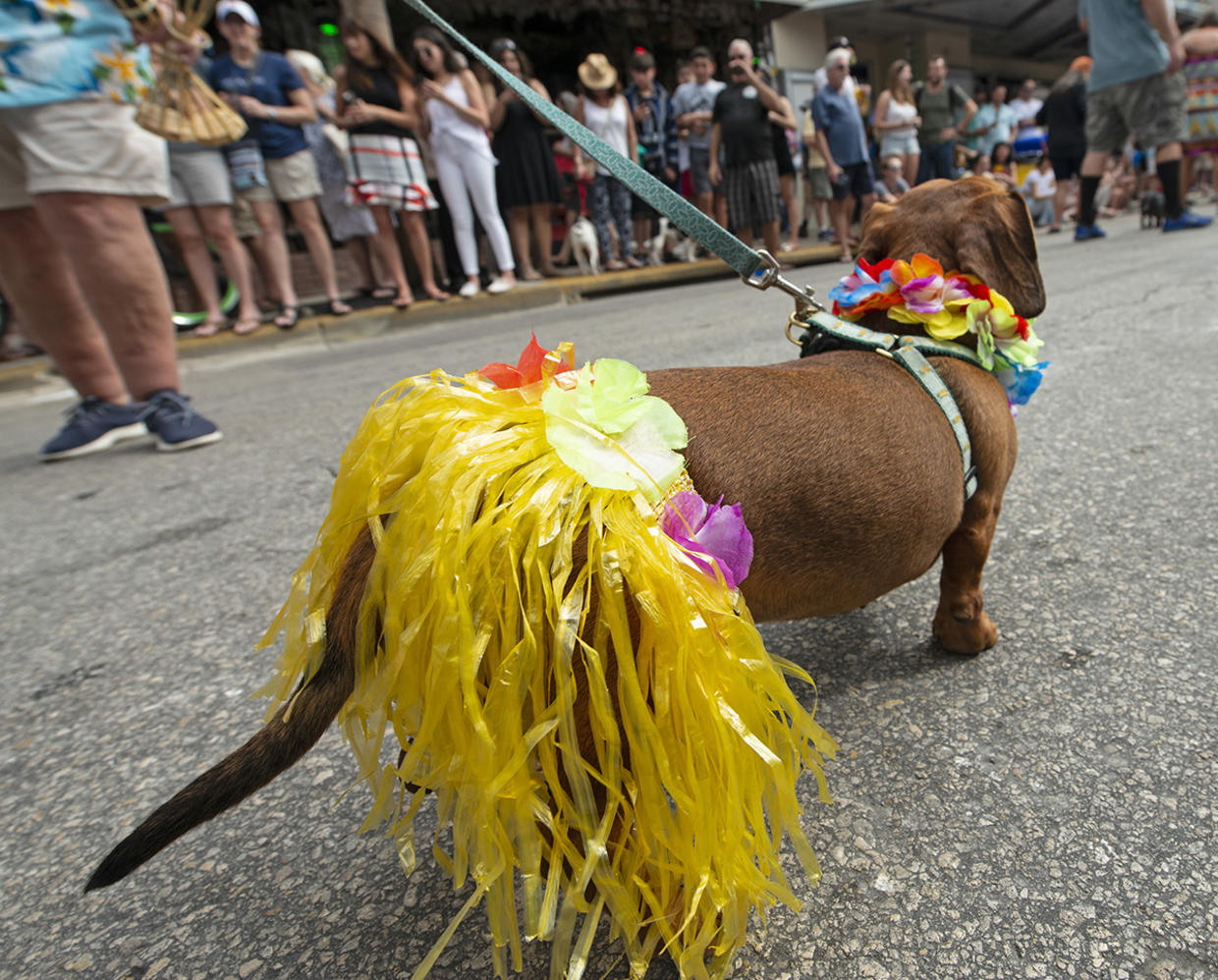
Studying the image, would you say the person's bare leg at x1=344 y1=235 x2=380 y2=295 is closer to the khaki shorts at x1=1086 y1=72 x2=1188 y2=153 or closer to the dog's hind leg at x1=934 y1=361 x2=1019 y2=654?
the khaki shorts at x1=1086 y1=72 x2=1188 y2=153

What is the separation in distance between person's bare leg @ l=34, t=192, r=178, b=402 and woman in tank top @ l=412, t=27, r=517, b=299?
4.44 meters

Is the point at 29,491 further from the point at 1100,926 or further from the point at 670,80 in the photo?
the point at 670,80

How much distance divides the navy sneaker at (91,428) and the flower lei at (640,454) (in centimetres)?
361

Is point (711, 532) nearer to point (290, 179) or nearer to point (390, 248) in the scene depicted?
point (290, 179)

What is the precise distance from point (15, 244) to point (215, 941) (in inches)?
138

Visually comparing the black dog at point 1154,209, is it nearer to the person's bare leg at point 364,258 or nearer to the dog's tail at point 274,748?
the person's bare leg at point 364,258

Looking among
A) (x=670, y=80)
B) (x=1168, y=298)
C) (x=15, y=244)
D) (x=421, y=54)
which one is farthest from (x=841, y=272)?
(x=670, y=80)

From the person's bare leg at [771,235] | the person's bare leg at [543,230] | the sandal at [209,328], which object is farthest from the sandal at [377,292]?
the person's bare leg at [771,235]

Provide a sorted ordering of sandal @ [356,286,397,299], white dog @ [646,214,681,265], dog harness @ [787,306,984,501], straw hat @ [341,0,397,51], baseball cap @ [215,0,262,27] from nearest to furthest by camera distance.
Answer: dog harness @ [787,306,984,501]
baseball cap @ [215,0,262,27]
straw hat @ [341,0,397,51]
sandal @ [356,286,397,299]
white dog @ [646,214,681,265]

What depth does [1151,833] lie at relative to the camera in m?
1.15

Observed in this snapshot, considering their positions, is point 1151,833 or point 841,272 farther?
point 841,272

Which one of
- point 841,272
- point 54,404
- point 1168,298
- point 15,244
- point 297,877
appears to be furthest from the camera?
point 841,272

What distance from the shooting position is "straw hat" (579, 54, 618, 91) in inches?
322

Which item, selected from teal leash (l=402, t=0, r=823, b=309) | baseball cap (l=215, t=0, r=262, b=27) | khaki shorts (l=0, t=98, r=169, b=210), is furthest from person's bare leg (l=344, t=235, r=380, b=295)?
teal leash (l=402, t=0, r=823, b=309)
